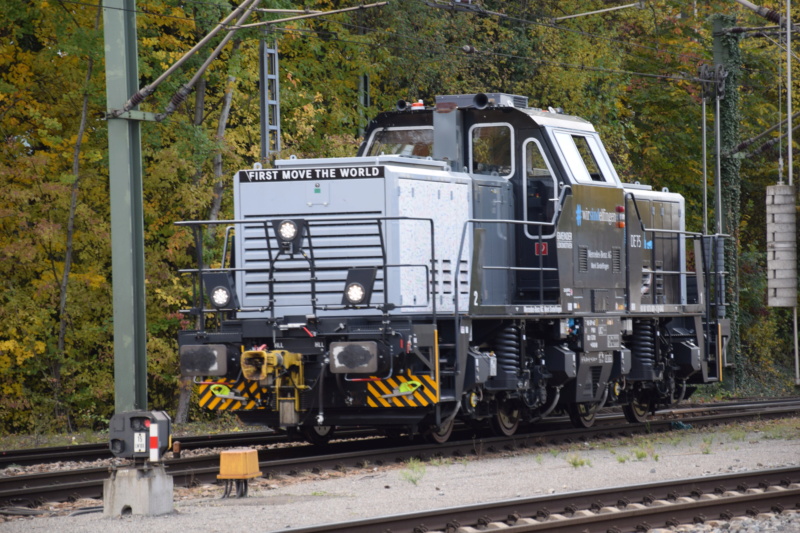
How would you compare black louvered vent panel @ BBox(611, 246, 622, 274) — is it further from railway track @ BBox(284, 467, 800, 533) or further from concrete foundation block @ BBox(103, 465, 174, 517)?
concrete foundation block @ BBox(103, 465, 174, 517)

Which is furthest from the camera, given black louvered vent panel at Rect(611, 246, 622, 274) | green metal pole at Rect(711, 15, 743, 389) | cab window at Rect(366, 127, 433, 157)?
green metal pole at Rect(711, 15, 743, 389)

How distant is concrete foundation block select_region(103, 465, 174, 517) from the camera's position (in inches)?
374

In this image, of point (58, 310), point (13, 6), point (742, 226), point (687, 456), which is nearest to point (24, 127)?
point (13, 6)

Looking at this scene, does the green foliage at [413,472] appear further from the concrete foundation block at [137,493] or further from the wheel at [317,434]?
the concrete foundation block at [137,493]

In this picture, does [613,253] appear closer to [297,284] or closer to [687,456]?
[687,456]

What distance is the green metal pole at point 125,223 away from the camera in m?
9.91

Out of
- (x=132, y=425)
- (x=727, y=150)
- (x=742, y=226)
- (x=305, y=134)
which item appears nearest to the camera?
(x=132, y=425)

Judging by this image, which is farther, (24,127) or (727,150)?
(727,150)

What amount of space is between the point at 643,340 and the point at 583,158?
318 cm

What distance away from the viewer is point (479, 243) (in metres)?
13.9

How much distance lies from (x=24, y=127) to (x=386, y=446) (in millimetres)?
11333

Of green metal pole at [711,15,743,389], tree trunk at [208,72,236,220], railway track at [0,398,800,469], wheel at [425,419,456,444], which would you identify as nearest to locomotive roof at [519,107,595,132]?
wheel at [425,419,456,444]

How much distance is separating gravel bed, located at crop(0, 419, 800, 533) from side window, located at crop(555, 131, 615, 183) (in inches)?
135

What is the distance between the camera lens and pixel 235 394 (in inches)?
509
